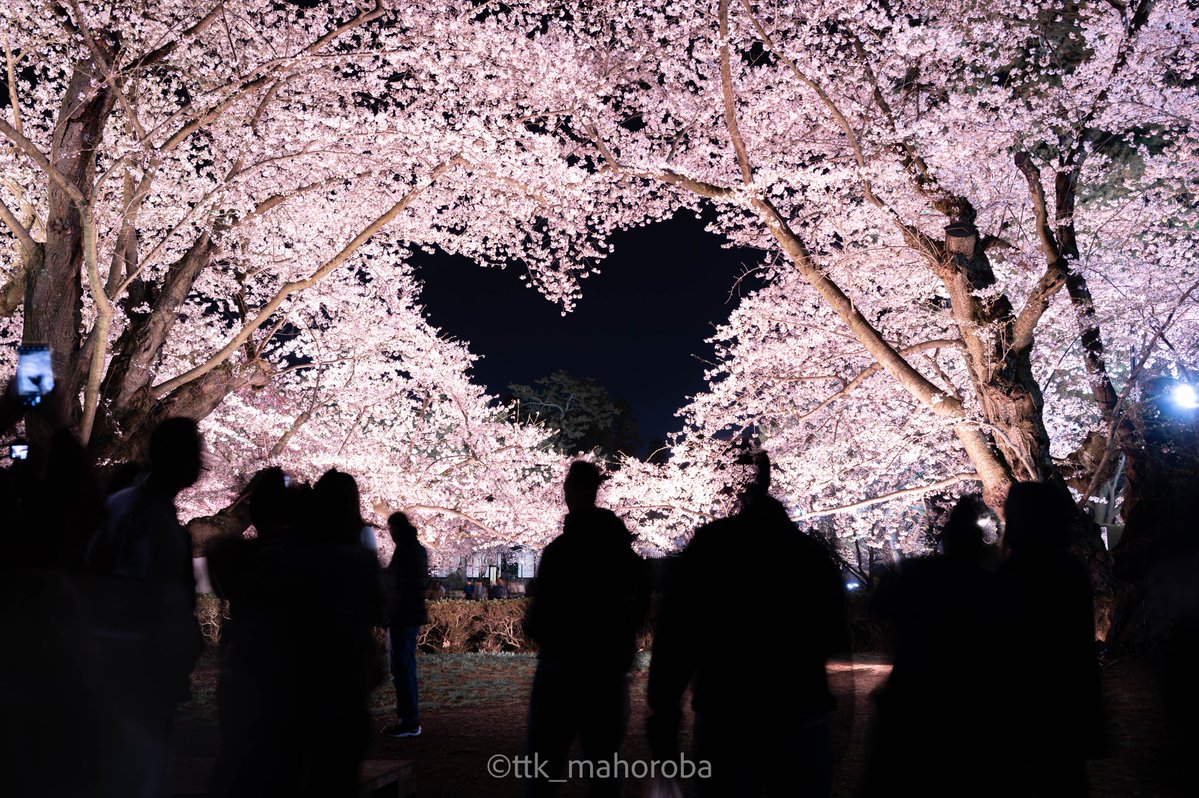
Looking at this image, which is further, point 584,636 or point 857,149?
point 857,149

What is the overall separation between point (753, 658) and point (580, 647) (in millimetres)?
941

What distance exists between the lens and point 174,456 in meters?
2.86

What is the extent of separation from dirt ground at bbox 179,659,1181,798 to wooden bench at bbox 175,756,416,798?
368mm

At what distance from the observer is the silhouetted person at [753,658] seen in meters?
2.57

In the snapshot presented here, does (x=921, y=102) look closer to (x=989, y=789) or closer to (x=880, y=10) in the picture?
(x=880, y=10)

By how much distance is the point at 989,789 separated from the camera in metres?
2.73

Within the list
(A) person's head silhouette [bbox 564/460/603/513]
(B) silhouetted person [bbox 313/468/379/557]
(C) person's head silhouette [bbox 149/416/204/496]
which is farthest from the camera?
(A) person's head silhouette [bbox 564/460/603/513]

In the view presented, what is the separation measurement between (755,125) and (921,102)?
261 centimetres

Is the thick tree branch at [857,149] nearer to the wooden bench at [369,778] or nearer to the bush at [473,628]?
the wooden bench at [369,778]

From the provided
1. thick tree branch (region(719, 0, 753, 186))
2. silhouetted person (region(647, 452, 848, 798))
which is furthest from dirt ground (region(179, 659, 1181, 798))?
thick tree branch (region(719, 0, 753, 186))

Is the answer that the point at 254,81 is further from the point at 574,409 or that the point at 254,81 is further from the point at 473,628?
the point at 574,409

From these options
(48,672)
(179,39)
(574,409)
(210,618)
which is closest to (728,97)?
(179,39)

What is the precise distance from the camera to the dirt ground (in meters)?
5.44

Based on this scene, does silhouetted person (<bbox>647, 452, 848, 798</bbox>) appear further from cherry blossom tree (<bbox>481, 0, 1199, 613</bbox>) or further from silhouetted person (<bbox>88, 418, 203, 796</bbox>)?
cherry blossom tree (<bbox>481, 0, 1199, 613</bbox>)
